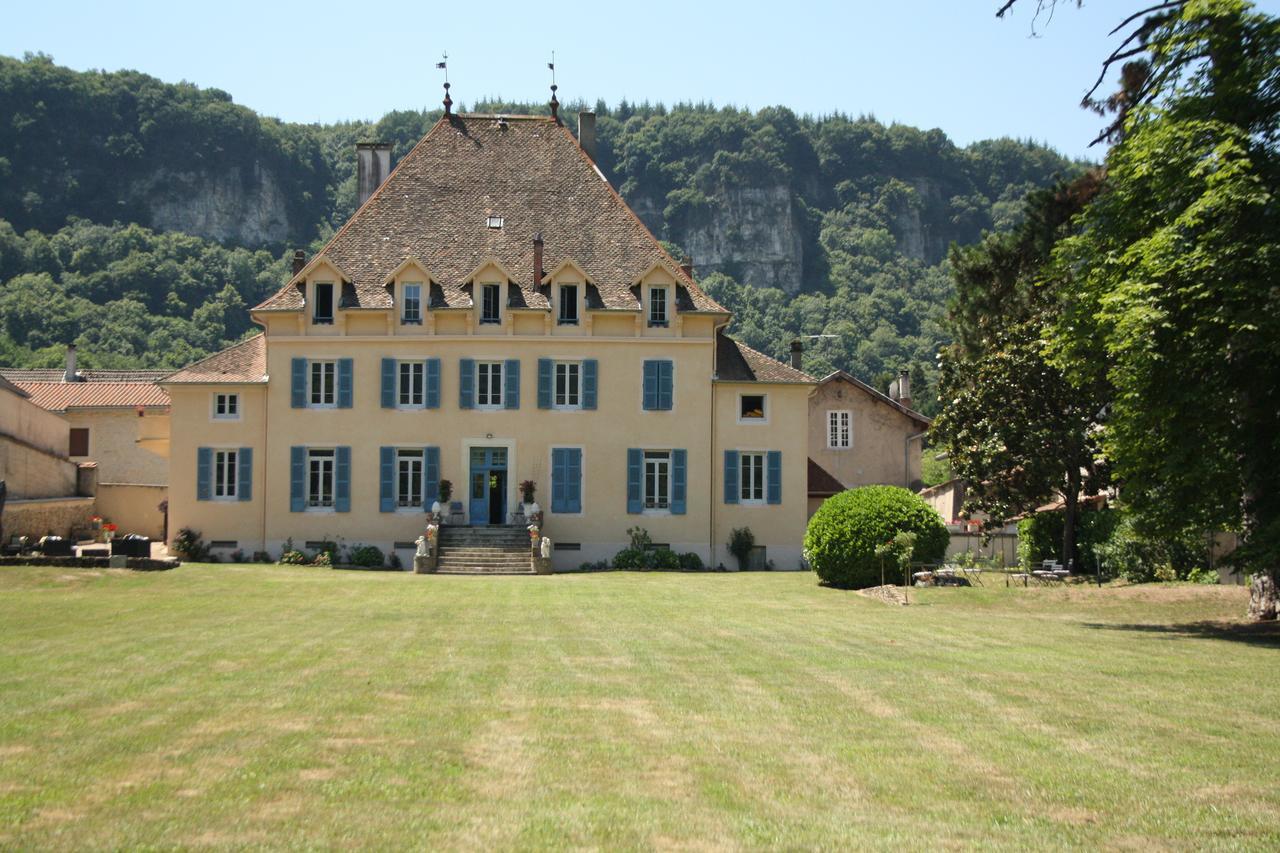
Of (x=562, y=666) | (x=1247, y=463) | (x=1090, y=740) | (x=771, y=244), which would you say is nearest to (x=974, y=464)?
(x=1247, y=463)

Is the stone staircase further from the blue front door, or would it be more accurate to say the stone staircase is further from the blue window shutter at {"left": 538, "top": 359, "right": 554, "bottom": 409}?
the blue window shutter at {"left": 538, "top": 359, "right": 554, "bottom": 409}

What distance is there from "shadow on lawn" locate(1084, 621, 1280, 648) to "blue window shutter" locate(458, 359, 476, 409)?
23.3 meters

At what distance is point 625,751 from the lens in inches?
406

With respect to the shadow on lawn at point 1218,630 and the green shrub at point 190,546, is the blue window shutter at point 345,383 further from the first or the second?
the shadow on lawn at point 1218,630

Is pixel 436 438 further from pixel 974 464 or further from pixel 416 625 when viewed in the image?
pixel 416 625

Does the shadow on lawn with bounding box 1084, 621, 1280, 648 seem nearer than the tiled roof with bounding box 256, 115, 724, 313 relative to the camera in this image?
Yes

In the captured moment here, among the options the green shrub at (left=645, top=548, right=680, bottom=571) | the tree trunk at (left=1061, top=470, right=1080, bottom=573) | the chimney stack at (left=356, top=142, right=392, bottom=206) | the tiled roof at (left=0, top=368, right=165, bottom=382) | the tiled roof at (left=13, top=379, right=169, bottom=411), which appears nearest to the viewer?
the tree trunk at (left=1061, top=470, right=1080, bottom=573)

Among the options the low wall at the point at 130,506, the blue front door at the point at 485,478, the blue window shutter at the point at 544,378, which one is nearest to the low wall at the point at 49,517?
the low wall at the point at 130,506

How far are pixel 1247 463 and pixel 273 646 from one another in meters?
14.5

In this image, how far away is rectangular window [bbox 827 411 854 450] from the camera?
58.1 meters

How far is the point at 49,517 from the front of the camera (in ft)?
127

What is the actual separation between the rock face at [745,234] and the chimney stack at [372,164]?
100m

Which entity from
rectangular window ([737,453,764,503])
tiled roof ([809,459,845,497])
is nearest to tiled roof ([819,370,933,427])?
tiled roof ([809,459,845,497])

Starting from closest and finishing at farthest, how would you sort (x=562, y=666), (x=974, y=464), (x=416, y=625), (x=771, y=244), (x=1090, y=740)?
1. (x=1090, y=740)
2. (x=562, y=666)
3. (x=416, y=625)
4. (x=974, y=464)
5. (x=771, y=244)
